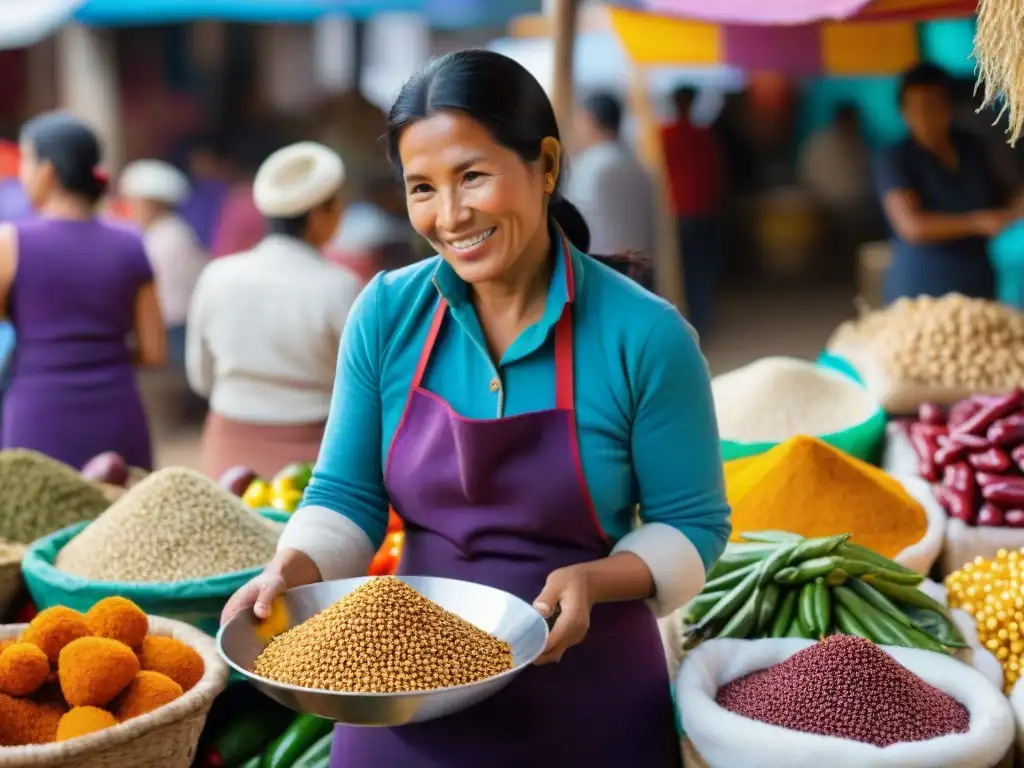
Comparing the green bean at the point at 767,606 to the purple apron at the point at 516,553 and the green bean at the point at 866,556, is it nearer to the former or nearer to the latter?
the green bean at the point at 866,556

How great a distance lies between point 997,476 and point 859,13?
1.34 meters

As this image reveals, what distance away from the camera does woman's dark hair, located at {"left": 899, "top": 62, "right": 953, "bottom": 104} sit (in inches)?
171

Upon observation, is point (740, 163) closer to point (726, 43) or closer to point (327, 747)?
point (726, 43)

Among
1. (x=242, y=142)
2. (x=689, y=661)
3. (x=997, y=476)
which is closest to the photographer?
(x=689, y=661)

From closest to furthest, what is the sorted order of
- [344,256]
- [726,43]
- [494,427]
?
[494,427]
[726,43]
[344,256]

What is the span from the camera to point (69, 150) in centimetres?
345

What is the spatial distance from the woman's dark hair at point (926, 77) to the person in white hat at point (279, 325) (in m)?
2.02

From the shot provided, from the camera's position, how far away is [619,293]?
5.50 ft

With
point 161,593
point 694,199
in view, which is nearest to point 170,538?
point 161,593

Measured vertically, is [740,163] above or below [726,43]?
below

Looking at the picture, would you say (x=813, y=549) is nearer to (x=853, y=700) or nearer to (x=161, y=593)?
(x=853, y=700)

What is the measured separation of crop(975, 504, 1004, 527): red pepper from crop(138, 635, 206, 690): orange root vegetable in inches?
66.9

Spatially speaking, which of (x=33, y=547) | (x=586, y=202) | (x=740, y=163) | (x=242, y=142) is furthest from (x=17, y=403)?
(x=740, y=163)

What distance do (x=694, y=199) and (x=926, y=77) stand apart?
11.9ft
